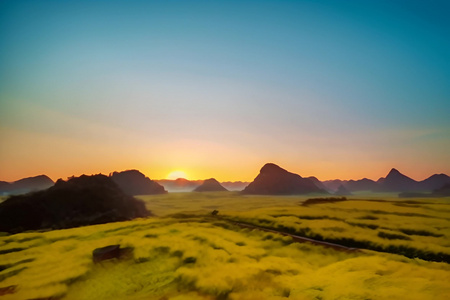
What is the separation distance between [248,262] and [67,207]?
61.4 meters

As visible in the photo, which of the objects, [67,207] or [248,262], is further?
[67,207]

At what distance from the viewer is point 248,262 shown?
2642 centimetres

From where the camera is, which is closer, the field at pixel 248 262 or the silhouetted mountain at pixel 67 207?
the field at pixel 248 262

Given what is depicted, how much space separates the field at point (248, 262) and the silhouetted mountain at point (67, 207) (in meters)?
19.4

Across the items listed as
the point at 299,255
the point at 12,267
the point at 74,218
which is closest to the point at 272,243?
the point at 299,255

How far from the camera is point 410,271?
19578mm

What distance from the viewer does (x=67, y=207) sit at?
66250mm

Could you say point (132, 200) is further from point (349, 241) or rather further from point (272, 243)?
point (349, 241)

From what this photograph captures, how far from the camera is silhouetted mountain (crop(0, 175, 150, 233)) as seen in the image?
2283 inches

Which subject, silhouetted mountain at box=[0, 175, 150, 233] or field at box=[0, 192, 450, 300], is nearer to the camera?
field at box=[0, 192, 450, 300]

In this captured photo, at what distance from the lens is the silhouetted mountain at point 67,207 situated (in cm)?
5800

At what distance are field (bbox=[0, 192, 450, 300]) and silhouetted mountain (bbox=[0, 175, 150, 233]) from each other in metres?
19.4

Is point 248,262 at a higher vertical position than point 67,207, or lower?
lower

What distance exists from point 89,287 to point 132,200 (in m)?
66.5
